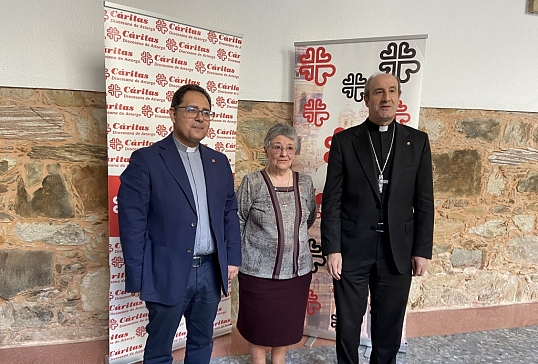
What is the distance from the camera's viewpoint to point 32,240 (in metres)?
2.42

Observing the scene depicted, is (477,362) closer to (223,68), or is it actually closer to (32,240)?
(223,68)

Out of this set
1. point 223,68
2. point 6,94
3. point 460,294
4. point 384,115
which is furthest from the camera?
point 460,294

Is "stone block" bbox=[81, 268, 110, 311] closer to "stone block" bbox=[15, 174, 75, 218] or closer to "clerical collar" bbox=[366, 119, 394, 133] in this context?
"stone block" bbox=[15, 174, 75, 218]

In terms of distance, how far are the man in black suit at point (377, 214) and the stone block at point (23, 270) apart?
1.81 metres

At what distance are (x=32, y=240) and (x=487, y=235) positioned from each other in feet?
11.4

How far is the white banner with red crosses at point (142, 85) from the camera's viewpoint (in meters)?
2.08

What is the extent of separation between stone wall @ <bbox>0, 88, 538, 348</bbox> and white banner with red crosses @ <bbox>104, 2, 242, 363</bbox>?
1.22 feet

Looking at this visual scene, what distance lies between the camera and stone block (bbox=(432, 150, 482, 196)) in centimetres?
310

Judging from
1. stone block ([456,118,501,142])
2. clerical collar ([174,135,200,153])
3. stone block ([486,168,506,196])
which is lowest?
stone block ([486,168,506,196])

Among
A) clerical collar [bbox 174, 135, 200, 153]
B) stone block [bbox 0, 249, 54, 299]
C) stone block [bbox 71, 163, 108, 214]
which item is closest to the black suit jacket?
clerical collar [bbox 174, 135, 200, 153]

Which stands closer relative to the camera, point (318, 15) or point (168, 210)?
point (168, 210)

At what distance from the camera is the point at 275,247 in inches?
76.9

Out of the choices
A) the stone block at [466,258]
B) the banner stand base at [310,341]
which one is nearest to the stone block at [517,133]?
the stone block at [466,258]

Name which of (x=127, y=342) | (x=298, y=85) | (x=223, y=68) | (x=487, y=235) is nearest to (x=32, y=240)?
(x=127, y=342)
